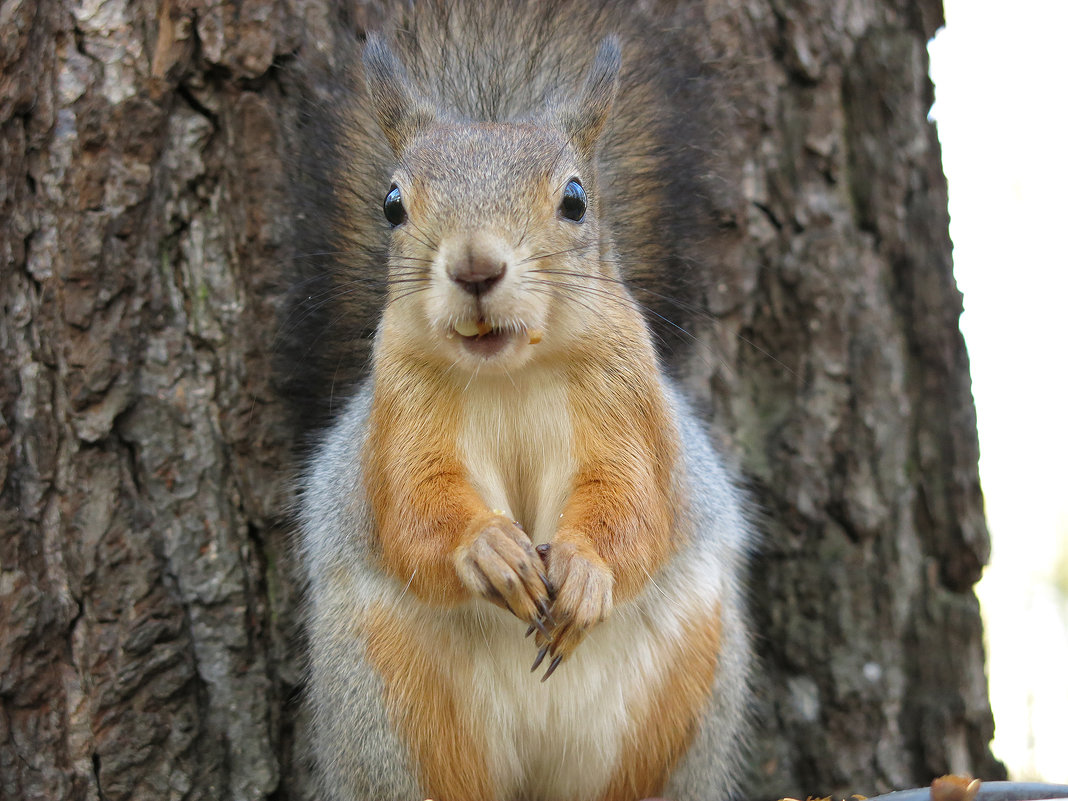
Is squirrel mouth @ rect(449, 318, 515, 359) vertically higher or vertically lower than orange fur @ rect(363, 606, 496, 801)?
higher

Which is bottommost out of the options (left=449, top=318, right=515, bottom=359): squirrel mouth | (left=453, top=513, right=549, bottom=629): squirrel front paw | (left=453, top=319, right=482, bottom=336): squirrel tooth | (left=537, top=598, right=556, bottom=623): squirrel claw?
(left=537, top=598, right=556, bottom=623): squirrel claw

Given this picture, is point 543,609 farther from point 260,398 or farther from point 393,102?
point 393,102

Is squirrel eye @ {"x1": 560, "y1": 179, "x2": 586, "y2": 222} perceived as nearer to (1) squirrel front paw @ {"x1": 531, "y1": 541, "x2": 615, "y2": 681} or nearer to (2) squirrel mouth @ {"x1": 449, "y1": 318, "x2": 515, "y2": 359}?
(2) squirrel mouth @ {"x1": 449, "y1": 318, "x2": 515, "y2": 359}

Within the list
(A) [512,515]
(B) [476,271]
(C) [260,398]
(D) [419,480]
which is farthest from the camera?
(C) [260,398]

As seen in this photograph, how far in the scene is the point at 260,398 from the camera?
2080 mm

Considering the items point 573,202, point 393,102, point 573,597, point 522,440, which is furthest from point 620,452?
point 393,102

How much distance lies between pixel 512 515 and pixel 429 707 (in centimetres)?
35

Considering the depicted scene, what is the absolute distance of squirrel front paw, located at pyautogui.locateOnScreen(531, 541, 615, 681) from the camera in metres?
1.55

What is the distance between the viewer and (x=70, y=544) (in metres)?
1.90

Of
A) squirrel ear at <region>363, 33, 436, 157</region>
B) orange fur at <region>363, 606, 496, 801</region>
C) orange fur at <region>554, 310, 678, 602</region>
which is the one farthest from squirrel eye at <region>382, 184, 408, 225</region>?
orange fur at <region>363, 606, 496, 801</region>

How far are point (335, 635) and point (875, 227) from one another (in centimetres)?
151

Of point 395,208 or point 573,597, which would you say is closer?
point 573,597

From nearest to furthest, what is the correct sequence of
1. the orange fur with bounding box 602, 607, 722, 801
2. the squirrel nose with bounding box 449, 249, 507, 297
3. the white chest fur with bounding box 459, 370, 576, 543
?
the squirrel nose with bounding box 449, 249, 507, 297, the white chest fur with bounding box 459, 370, 576, 543, the orange fur with bounding box 602, 607, 722, 801

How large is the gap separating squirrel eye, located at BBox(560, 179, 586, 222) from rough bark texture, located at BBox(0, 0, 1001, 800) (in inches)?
24.8
